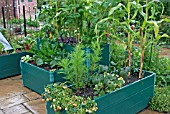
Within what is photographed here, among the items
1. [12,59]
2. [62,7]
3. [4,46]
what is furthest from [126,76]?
[4,46]

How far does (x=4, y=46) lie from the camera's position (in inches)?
145

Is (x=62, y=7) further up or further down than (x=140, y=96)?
further up

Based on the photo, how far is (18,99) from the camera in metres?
2.85

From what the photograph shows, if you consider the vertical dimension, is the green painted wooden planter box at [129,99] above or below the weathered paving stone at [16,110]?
above

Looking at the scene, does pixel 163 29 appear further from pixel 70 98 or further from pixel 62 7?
pixel 70 98

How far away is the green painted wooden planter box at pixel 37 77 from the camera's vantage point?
8.68 ft

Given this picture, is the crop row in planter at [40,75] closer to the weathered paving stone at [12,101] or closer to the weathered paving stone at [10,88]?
the weathered paving stone at [10,88]

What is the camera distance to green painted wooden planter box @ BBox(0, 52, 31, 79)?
3.38 metres

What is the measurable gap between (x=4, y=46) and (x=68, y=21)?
1.33 metres

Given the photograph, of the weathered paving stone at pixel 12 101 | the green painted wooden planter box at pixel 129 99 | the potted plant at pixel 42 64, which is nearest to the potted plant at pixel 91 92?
the green painted wooden planter box at pixel 129 99

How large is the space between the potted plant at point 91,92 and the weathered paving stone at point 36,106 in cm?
29

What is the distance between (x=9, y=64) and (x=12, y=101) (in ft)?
2.65

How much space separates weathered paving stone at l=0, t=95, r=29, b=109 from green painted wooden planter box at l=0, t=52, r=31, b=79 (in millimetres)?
672

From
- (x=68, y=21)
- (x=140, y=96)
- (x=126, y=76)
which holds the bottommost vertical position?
(x=140, y=96)
